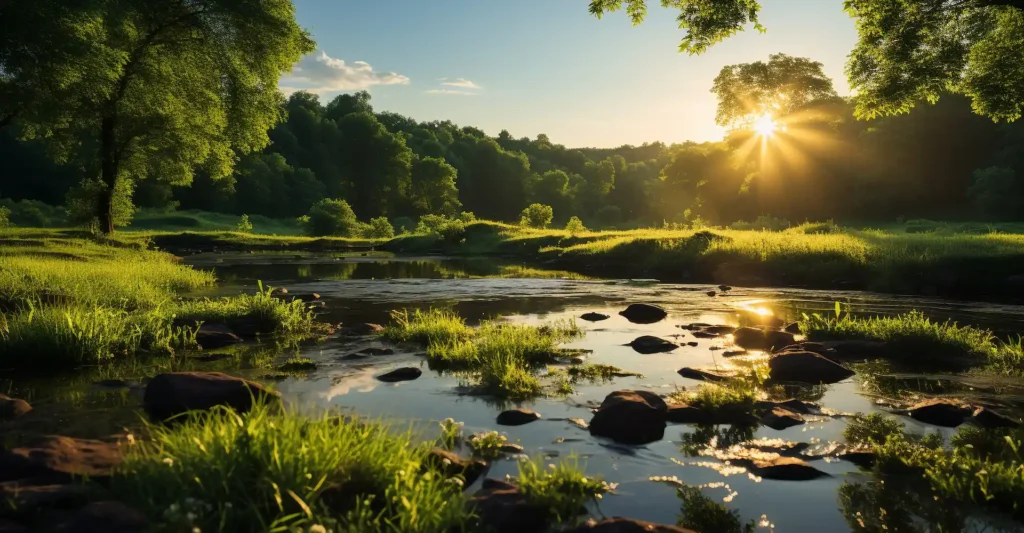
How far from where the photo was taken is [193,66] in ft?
104

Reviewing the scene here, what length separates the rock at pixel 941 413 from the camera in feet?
26.0

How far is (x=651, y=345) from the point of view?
1306 cm

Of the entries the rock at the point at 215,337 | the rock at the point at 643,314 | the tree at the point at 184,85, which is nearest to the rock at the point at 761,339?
the rock at the point at 643,314

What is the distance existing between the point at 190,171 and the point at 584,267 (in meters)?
25.5

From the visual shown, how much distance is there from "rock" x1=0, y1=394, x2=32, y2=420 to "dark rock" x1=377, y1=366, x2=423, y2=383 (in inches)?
180

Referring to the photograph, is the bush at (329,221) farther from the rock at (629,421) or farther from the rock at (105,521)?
the rock at (105,521)

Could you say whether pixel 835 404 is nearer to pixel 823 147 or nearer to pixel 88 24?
pixel 88 24

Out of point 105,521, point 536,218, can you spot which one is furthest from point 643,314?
point 536,218

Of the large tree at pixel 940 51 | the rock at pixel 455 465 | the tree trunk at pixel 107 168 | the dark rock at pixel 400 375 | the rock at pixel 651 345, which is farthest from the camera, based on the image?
the tree trunk at pixel 107 168

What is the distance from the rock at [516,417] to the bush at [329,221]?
7067 centimetres

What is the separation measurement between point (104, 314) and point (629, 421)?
10190 millimetres

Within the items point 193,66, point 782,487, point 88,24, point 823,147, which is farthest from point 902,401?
point 823,147

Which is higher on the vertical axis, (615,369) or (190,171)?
(190,171)

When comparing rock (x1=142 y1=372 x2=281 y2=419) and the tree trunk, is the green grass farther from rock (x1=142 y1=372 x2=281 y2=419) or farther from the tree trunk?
the tree trunk
